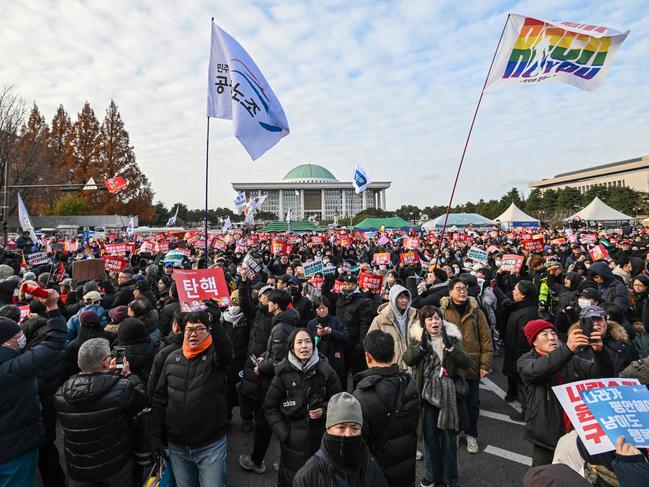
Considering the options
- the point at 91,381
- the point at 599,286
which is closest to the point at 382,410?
the point at 91,381

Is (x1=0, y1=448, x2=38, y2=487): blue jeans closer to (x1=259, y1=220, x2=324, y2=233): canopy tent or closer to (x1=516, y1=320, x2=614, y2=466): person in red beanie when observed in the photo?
(x1=516, y1=320, x2=614, y2=466): person in red beanie

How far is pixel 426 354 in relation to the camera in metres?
3.12

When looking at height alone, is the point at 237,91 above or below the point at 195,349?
above

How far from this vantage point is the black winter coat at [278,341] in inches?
125

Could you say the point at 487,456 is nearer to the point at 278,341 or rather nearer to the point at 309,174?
the point at 278,341

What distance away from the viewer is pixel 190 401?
2607 millimetres

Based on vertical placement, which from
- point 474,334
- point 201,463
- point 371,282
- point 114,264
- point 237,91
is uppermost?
point 237,91

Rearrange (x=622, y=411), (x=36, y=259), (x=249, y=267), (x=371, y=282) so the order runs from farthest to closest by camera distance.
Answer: (x=36, y=259) → (x=371, y=282) → (x=249, y=267) → (x=622, y=411)

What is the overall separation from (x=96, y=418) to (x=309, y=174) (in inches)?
5402

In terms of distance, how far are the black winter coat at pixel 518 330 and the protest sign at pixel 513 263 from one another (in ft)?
9.19

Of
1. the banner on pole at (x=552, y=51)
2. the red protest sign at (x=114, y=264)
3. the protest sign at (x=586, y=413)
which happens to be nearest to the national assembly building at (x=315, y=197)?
the red protest sign at (x=114, y=264)

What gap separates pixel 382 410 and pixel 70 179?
166 feet

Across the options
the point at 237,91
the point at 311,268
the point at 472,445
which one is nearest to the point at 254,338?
the point at 472,445

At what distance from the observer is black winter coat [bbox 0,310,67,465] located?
7.89 ft
